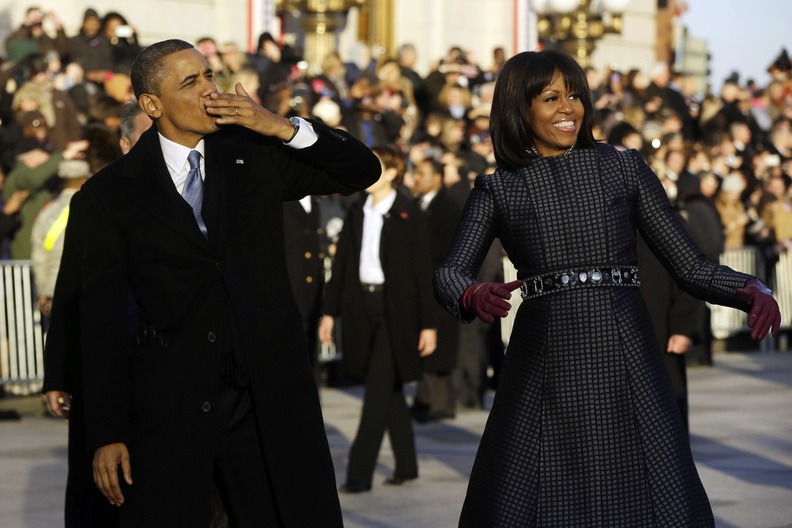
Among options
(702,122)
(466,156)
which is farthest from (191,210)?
(702,122)

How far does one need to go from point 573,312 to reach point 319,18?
20.9 metres

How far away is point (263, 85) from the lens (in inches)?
634

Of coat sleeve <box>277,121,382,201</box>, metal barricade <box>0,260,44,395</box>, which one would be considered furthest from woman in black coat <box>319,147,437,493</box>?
coat sleeve <box>277,121,382,201</box>

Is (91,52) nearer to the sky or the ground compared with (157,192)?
nearer to the sky

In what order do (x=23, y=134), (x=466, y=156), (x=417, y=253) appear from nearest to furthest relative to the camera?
(x=417, y=253) → (x=23, y=134) → (x=466, y=156)

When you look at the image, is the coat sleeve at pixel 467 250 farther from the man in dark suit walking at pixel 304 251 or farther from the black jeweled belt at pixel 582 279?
the man in dark suit walking at pixel 304 251

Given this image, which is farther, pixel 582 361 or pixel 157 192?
pixel 157 192

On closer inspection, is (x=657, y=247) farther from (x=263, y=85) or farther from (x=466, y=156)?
(x=263, y=85)

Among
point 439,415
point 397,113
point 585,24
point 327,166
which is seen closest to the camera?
point 327,166

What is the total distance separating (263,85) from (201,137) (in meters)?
11.6

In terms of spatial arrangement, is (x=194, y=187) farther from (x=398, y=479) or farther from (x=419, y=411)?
(x=419, y=411)

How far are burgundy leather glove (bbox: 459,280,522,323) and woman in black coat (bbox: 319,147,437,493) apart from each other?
14.9 ft

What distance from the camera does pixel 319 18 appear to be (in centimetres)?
2470

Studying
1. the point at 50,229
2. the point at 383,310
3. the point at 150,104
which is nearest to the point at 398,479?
the point at 383,310
